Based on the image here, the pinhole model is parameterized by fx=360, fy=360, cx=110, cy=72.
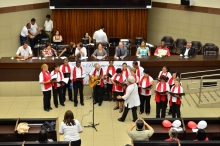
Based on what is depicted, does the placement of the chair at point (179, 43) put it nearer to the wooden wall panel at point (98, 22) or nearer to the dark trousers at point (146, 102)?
the wooden wall panel at point (98, 22)

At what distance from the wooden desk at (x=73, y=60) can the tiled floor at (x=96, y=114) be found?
0.81m

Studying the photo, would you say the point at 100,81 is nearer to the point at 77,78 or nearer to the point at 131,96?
the point at 77,78

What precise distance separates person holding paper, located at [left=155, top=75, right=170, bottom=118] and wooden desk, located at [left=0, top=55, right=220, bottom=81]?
2260mm

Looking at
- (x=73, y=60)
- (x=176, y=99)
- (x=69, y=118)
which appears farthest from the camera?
(x=73, y=60)

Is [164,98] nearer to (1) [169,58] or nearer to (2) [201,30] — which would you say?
(1) [169,58]

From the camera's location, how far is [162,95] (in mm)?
10484

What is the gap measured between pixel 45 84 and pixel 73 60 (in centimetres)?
181

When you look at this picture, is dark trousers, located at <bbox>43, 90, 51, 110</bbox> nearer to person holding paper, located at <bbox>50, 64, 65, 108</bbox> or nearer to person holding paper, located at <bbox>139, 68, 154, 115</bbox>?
person holding paper, located at <bbox>50, 64, 65, 108</bbox>

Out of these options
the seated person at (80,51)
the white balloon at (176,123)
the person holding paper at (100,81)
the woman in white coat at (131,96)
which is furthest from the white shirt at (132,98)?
the seated person at (80,51)

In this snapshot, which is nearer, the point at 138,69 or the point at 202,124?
the point at 202,124

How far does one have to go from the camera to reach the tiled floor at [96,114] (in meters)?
9.72

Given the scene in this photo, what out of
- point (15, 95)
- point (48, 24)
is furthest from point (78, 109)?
point (48, 24)

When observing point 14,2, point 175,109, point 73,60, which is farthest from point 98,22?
point 175,109

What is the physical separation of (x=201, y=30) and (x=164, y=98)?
21.4 feet
